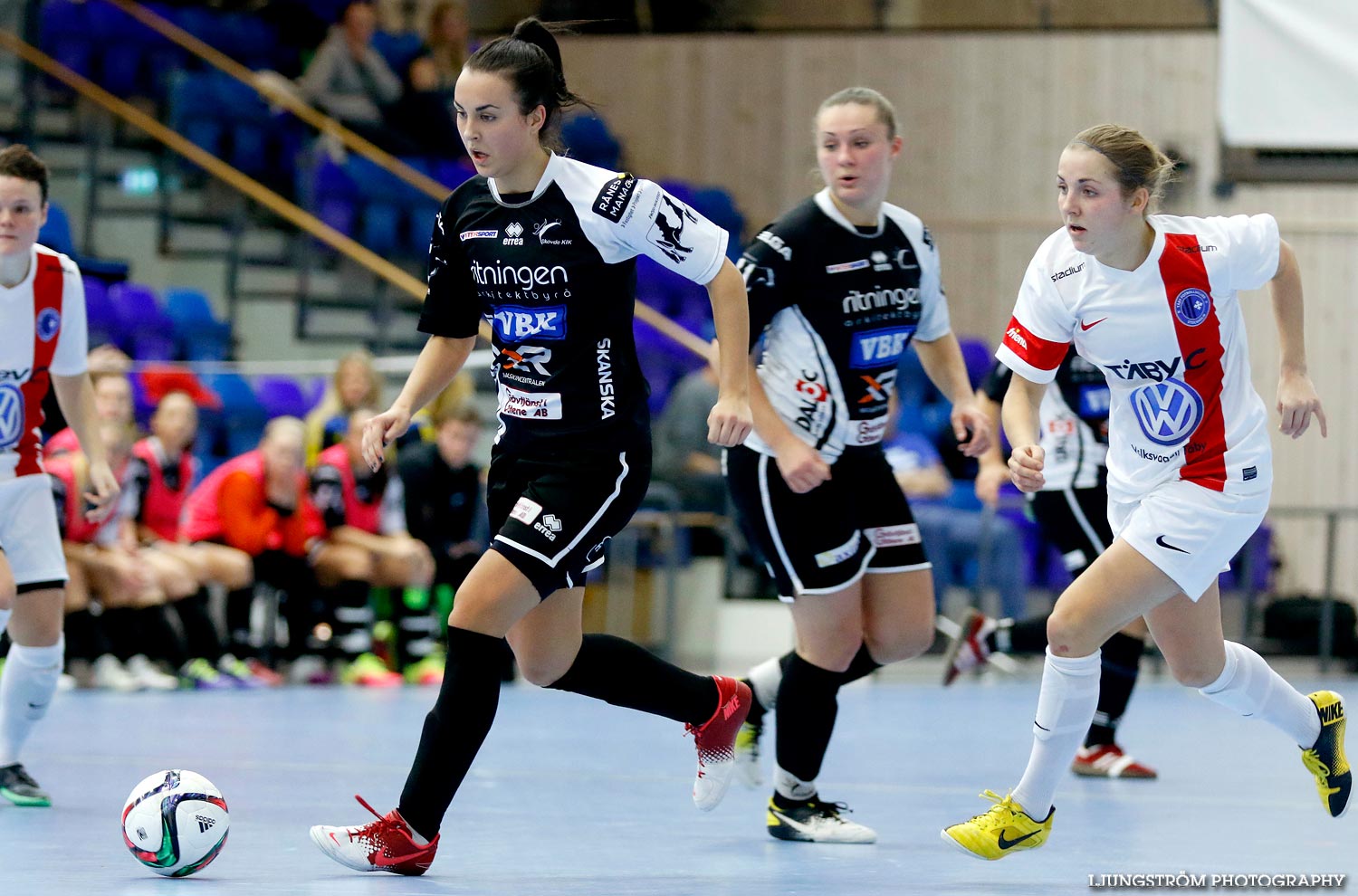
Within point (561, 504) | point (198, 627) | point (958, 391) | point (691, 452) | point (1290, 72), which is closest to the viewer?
point (561, 504)

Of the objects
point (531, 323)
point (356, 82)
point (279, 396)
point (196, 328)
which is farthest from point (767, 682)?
point (356, 82)

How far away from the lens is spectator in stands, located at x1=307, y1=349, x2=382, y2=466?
865 cm

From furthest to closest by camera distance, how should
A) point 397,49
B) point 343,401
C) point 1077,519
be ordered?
1. point 397,49
2. point 343,401
3. point 1077,519

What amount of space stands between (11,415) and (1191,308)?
3006 mm

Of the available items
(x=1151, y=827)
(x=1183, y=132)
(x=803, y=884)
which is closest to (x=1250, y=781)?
(x=1151, y=827)

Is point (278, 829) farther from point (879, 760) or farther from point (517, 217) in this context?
point (879, 760)

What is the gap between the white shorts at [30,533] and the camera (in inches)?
177

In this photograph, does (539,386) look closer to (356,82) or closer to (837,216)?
(837,216)

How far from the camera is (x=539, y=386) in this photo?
3.81m

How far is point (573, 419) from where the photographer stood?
380 centimetres

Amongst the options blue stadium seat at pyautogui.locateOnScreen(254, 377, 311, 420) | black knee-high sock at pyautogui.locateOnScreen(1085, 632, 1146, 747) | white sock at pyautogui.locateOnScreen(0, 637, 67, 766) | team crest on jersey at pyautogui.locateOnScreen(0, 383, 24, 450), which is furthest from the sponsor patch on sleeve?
blue stadium seat at pyautogui.locateOnScreen(254, 377, 311, 420)

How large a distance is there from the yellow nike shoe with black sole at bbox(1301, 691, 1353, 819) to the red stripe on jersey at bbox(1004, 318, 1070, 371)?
107cm

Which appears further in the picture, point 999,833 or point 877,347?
point 877,347

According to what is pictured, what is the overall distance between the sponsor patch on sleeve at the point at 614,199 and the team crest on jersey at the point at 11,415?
179cm
